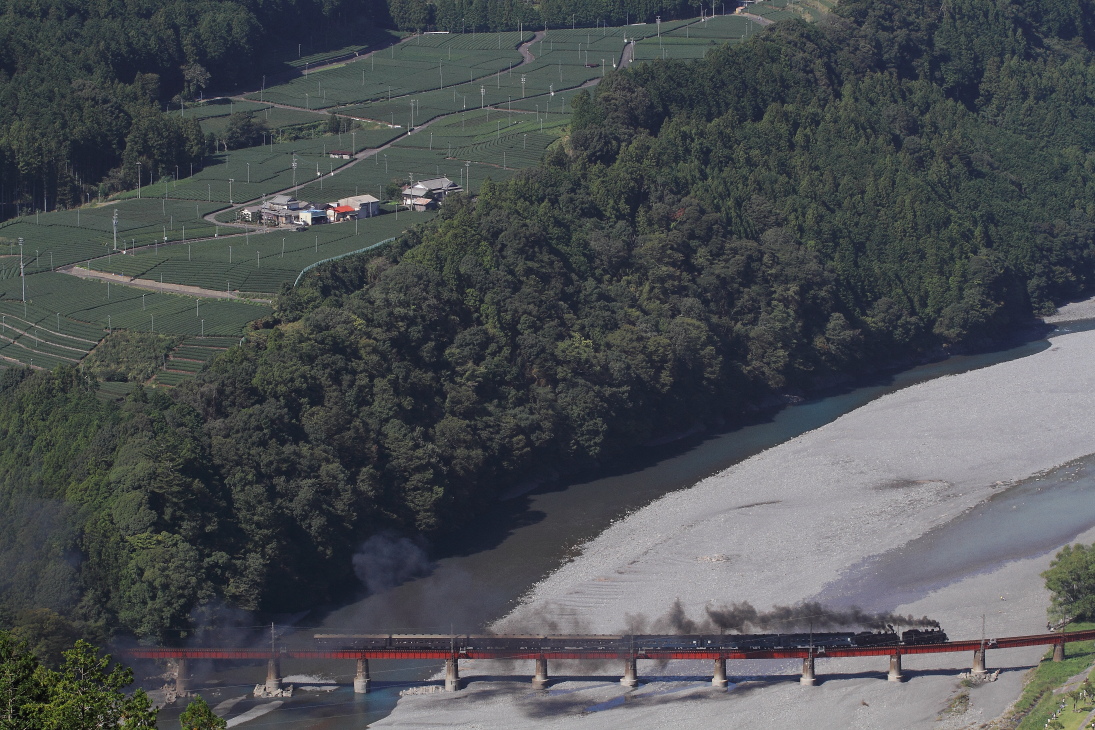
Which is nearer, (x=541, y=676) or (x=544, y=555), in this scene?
(x=541, y=676)

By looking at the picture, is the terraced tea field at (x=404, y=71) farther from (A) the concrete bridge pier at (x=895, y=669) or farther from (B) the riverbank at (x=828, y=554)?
(A) the concrete bridge pier at (x=895, y=669)

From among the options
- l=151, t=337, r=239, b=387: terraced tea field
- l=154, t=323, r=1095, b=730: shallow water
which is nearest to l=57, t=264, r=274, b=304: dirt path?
l=151, t=337, r=239, b=387: terraced tea field

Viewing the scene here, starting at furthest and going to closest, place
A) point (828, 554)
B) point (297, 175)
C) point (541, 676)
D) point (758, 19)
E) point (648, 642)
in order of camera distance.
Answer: point (758, 19)
point (297, 175)
point (828, 554)
point (648, 642)
point (541, 676)

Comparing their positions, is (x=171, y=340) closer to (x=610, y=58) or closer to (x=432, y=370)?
(x=432, y=370)

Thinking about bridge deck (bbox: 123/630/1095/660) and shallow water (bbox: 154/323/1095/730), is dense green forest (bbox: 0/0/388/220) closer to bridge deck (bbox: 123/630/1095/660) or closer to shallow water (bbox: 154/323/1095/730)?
shallow water (bbox: 154/323/1095/730)

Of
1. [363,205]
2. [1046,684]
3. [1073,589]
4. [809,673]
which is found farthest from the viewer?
[363,205]

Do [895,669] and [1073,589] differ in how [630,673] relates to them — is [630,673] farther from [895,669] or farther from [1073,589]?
[1073,589]

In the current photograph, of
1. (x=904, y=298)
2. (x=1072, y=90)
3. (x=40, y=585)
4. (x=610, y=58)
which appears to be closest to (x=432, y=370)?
(x=40, y=585)

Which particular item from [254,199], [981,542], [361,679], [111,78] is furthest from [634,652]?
[111,78]
